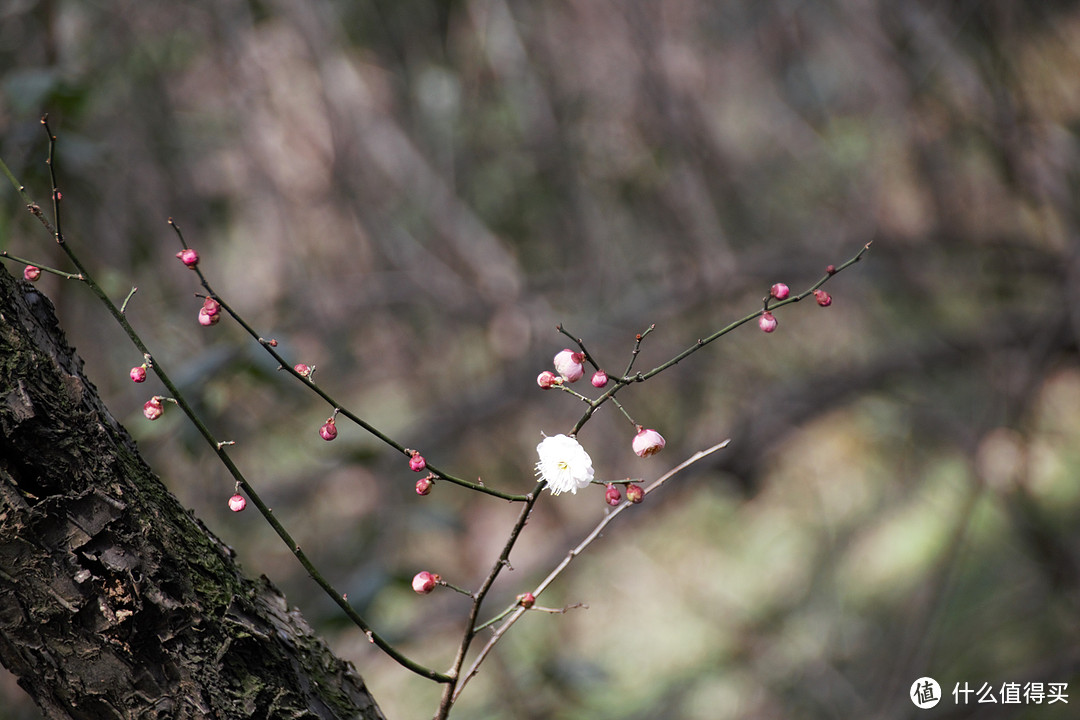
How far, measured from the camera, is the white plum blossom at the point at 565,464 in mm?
722

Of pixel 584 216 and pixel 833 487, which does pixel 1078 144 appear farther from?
pixel 833 487

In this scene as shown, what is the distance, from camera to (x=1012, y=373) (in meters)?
2.31

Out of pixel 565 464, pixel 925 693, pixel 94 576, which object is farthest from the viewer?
pixel 925 693

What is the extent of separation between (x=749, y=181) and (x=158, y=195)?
2042 millimetres

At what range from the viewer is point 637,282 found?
310 centimetres

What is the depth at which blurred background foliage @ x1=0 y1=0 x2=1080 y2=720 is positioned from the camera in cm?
231

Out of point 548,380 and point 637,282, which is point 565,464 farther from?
point 637,282

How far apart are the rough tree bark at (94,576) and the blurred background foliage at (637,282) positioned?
1.18m

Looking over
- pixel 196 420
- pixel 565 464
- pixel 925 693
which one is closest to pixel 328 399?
pixel 196 420

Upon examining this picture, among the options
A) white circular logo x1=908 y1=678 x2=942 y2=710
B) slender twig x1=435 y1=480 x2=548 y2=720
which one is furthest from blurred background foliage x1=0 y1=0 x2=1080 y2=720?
slender twig x1=435 y1=480 x2=548 y2=720

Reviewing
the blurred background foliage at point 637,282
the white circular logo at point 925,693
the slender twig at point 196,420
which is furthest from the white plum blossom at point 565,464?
the white circular logo at point 925,693

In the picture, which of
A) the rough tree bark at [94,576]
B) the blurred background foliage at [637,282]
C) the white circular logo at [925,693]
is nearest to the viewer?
the rough tree bark at [94,576]

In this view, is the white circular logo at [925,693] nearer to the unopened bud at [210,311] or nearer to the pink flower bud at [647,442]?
the pink flower bud at [647,442]

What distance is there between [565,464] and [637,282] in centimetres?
243
